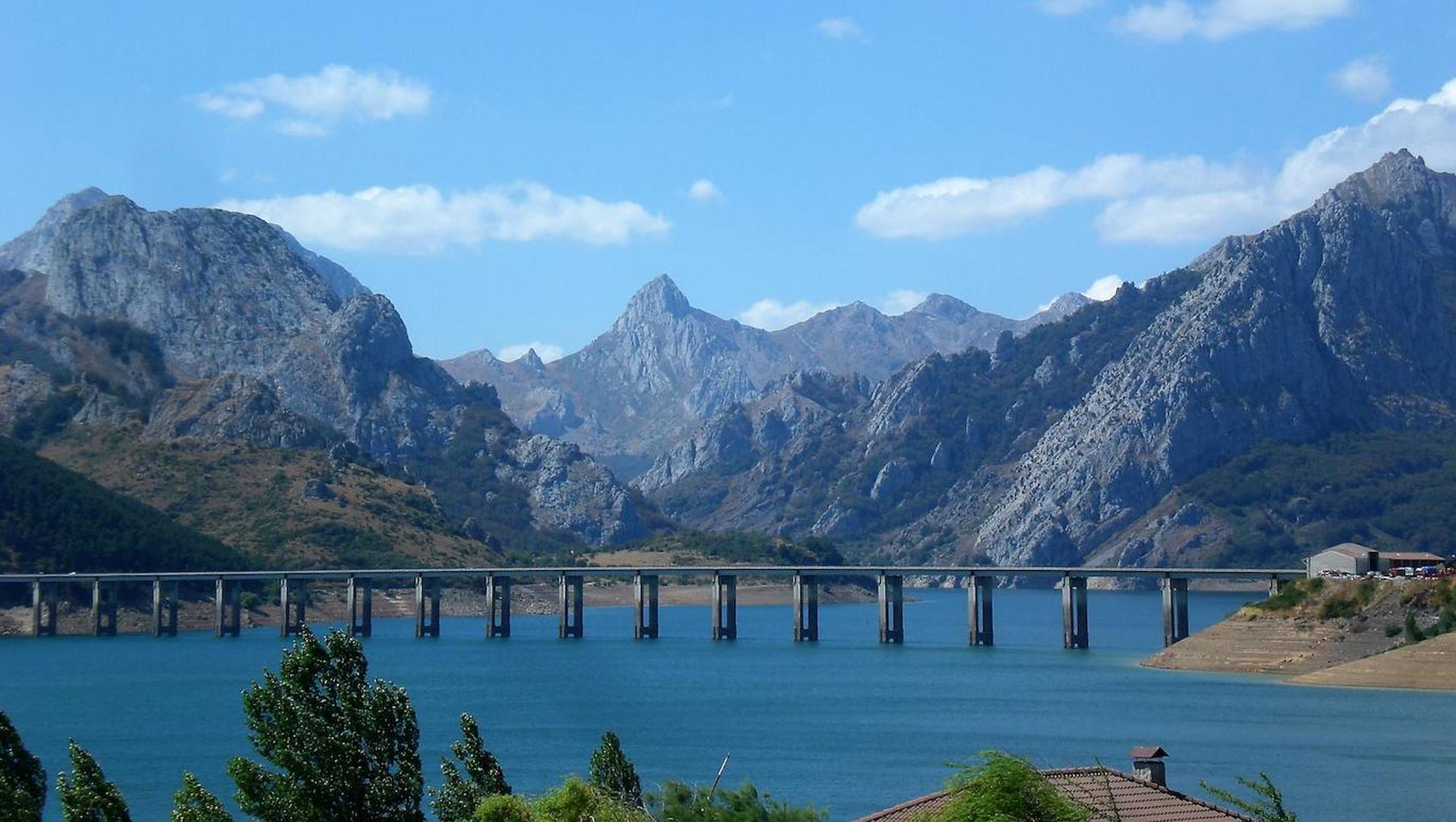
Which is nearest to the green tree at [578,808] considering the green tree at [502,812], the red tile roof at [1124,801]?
the green tree at [502,812]

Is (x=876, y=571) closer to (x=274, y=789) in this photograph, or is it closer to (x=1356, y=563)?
(x=1356, y=563)

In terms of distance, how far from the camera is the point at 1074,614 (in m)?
176

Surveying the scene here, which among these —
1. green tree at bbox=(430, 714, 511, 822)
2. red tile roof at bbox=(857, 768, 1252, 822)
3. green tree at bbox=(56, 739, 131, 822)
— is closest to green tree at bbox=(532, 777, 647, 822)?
red tile roof at bbox=(857, 768, 1252, 822)

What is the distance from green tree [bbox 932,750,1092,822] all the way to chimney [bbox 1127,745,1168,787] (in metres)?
11.4

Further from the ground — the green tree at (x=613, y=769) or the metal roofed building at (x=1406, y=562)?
the metal roofed building at (x=1406, y=562)

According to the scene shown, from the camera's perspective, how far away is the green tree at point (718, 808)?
41.7 m

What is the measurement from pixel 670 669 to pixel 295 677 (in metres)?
110

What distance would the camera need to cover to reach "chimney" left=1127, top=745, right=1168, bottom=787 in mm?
38906

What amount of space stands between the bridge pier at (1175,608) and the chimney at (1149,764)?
427ft

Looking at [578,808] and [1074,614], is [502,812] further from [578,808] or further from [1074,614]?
[1074,614]

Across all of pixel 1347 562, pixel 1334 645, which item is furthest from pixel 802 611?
pixel 1334 645

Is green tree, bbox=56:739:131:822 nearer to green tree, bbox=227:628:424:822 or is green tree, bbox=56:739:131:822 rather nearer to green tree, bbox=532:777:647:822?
green tree, bbox=227:628:424:822

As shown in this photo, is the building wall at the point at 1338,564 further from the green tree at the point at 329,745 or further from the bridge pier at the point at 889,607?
the green tree at the point at 329,745

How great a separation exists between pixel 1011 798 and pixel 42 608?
188 meters
